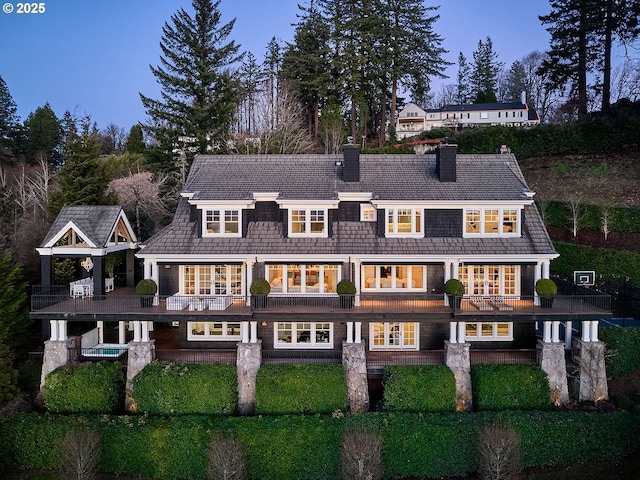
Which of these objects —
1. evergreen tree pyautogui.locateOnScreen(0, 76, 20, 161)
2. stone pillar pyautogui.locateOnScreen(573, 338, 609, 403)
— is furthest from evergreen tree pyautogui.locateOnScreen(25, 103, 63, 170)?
stone pillar pyautogui.locateOnScreen(573, 338, 609, 403)

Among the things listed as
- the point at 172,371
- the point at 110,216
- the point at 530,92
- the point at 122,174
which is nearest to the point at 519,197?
the point at 172,371

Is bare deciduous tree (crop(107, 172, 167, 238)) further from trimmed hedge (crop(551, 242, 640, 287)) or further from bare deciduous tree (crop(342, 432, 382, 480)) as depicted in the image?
trimmed hedge (crop(551, 242, 640, 287))

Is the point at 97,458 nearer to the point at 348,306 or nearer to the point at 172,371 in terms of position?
the point at 172,371

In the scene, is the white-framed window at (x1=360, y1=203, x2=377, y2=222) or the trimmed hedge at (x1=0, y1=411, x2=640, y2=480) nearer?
the trimmed hedge at (x1=0, y1=411, x2=640, y2=480)

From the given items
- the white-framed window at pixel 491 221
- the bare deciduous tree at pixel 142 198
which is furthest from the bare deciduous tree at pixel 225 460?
the bare deciduous tree at pixel 142 198

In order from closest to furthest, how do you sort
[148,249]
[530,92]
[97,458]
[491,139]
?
[97,458] < [148,249] < [491,139] < [530,92]

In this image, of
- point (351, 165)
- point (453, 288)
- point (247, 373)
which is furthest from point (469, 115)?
point (247, 373)

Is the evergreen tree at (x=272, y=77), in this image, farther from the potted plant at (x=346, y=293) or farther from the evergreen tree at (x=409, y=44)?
the potted plant at (x=346, y=293)
